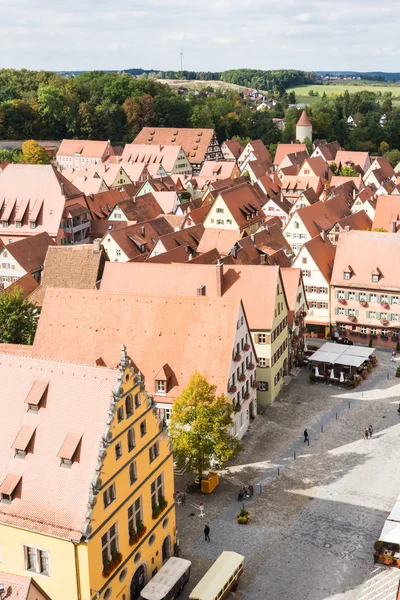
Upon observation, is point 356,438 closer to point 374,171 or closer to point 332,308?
point 332,308

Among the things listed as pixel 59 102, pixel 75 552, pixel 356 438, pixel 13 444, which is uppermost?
pixel 59 102

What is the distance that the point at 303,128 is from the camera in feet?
648

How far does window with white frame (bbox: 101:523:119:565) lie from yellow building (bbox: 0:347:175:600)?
43mm

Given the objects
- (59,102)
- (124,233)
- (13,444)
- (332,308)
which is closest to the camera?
(13,444)

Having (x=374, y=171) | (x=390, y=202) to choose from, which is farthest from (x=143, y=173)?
(x=390, y=202)

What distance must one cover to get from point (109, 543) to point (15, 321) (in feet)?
104

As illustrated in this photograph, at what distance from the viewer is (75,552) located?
33.2m

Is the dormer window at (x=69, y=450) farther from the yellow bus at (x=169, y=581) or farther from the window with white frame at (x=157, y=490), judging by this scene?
the yellow bus at (x=169, y=581)

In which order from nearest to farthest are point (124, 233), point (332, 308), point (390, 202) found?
1. point (332, 308)
2. point (124, 233)
3. point (390, 202)

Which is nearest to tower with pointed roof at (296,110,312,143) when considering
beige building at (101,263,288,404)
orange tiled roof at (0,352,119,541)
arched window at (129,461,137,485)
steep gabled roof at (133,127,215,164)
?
steep gabled roof at (133,127,215,164)

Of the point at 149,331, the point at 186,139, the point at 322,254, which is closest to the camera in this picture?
the point at 149,331

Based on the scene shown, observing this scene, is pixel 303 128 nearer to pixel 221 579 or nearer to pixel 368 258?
pixel 368 258

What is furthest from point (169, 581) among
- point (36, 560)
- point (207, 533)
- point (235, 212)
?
point (235, 212)

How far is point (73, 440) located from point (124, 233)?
54997mm
